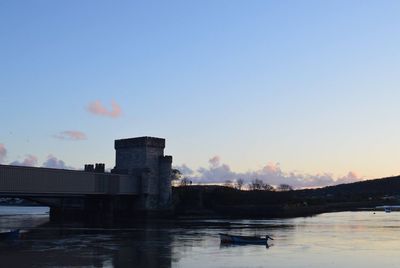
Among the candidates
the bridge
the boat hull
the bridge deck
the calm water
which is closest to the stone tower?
the bridge

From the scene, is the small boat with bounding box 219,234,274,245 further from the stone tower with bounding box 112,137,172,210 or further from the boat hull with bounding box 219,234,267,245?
the stone tower with bounding box 112,137,172,210

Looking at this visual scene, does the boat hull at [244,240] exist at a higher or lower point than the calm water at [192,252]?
higher

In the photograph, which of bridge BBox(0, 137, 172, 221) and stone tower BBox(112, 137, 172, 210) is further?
stone tower BBox(112, 137, 172, 210)

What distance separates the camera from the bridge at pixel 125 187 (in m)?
98.8

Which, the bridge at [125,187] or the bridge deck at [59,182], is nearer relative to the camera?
the bridge deck at [59,182]

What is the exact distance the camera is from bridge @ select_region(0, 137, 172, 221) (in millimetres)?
98812

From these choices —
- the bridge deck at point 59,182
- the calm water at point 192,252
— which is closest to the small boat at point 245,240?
the calm water at point 192,252

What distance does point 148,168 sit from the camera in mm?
106438

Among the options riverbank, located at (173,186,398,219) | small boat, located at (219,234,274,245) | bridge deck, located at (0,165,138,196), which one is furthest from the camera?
riverbank, located at (173,186,398,219)

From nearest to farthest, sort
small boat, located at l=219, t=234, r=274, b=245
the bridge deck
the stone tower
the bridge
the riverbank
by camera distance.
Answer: small boat, located at l=219, t=234, r=274, b=245 < the bridge deck < the bridge < the stone tower < the riverbank

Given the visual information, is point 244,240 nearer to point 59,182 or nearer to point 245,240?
point 245,240

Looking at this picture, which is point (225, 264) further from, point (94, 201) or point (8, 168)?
point (94, 201)

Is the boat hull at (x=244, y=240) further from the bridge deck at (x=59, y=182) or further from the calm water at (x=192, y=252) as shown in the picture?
the bridge deck at (x=59, y=182)

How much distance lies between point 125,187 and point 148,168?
5.73 metres
